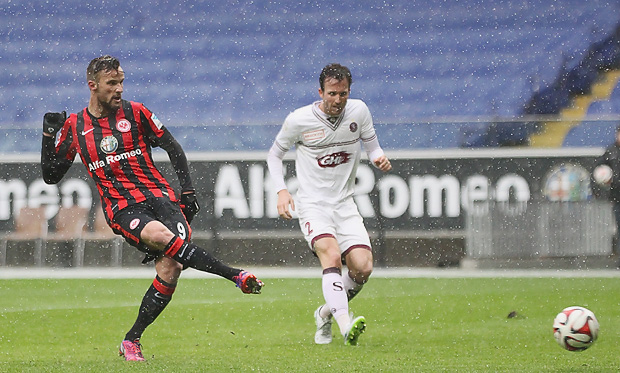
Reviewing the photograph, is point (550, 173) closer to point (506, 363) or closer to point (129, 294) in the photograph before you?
point (129, 294)

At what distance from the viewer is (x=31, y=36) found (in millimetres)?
15391

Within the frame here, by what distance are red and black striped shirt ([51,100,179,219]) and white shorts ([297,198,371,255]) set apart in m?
0.99

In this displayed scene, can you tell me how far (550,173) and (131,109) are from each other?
7.06m

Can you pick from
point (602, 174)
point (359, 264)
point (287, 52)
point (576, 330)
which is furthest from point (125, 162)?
point (287, 52)

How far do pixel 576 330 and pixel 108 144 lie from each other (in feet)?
8.11

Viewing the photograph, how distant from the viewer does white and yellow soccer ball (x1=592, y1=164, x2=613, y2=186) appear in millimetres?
10938

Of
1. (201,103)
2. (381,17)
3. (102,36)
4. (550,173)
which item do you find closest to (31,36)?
(102,36)

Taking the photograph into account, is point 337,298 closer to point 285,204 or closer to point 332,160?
point 285,204

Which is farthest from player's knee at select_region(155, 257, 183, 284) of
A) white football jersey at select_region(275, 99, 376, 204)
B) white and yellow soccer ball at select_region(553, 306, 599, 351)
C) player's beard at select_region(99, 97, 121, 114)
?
white and yellow soccer ball at select_region(553, 306, 599, 351)

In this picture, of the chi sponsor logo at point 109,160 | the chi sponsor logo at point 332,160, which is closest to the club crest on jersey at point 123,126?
the chi sponsor logo at point 109,160

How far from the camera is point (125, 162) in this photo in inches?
195

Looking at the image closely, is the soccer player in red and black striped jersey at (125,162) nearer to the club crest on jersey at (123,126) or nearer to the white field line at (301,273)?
the club crest on jersey at (123,126)

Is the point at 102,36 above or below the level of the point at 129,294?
above

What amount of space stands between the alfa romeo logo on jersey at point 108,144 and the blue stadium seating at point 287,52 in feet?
29.9
